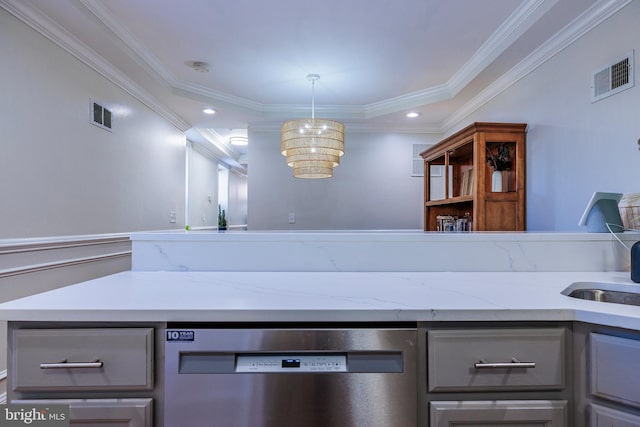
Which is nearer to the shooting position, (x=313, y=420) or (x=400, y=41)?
(x=313, y=420)

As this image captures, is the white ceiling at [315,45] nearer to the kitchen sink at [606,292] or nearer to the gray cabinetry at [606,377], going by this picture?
the kitchen sink at [606,292]

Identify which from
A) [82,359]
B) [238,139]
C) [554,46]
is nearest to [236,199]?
[238,139]

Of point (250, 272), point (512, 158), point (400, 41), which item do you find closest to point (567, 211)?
point (512, 158)

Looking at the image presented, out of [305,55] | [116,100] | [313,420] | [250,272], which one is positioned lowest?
[313,420]

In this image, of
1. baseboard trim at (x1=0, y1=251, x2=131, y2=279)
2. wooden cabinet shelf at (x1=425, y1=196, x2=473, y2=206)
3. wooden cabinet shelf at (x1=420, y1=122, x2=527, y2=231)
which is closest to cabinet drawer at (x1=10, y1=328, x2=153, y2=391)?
baseboard trim at (x1=0, y1=251, x2=131, y2=279)

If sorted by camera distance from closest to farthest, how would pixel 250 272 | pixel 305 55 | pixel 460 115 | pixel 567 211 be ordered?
pixel 250 272 → pixel 567 211 → pixel 305 55 → pixel 460 115

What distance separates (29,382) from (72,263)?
6.19ft

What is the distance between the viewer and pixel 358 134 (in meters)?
4.49

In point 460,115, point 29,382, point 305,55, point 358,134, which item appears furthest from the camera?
point 358,134

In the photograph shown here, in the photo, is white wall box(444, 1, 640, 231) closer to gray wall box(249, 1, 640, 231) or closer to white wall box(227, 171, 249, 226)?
gray wall box(249, 1, 640, 231)

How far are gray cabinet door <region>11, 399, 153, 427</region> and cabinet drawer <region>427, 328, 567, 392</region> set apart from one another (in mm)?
675

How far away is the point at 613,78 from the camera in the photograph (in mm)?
1846

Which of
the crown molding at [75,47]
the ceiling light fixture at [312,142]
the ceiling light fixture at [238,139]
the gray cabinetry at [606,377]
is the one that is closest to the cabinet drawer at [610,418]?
the gray cabinetry at [606,377]

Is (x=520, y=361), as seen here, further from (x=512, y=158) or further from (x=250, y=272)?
(x=512, y=158)
